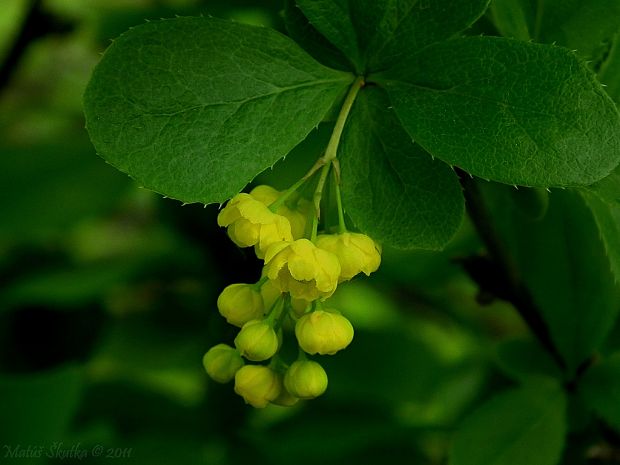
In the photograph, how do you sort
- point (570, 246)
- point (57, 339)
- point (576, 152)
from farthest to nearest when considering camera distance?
point (57, 339), point (570, 246), point (576, 152)

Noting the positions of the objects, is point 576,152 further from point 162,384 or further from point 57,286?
point 162,384

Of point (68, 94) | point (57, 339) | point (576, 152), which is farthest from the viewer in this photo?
point (68, 94)

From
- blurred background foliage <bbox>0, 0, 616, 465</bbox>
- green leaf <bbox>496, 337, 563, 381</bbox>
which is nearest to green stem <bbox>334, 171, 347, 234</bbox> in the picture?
green leaf <bbox>496, 337, 563, 381</bbox>

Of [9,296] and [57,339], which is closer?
[9,296]

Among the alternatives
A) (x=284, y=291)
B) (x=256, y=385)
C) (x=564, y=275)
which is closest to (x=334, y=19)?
(x=284, y=291)

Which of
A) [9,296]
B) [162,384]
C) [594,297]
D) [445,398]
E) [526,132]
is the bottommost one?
[162,384]

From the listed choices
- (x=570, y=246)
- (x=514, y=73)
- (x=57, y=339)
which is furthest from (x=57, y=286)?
(x=514, y=73)

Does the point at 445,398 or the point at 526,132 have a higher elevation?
the point at 526,132

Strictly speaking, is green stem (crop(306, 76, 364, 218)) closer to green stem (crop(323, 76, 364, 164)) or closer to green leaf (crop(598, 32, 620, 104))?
green stem (crop(323, 76, 364, 164))
